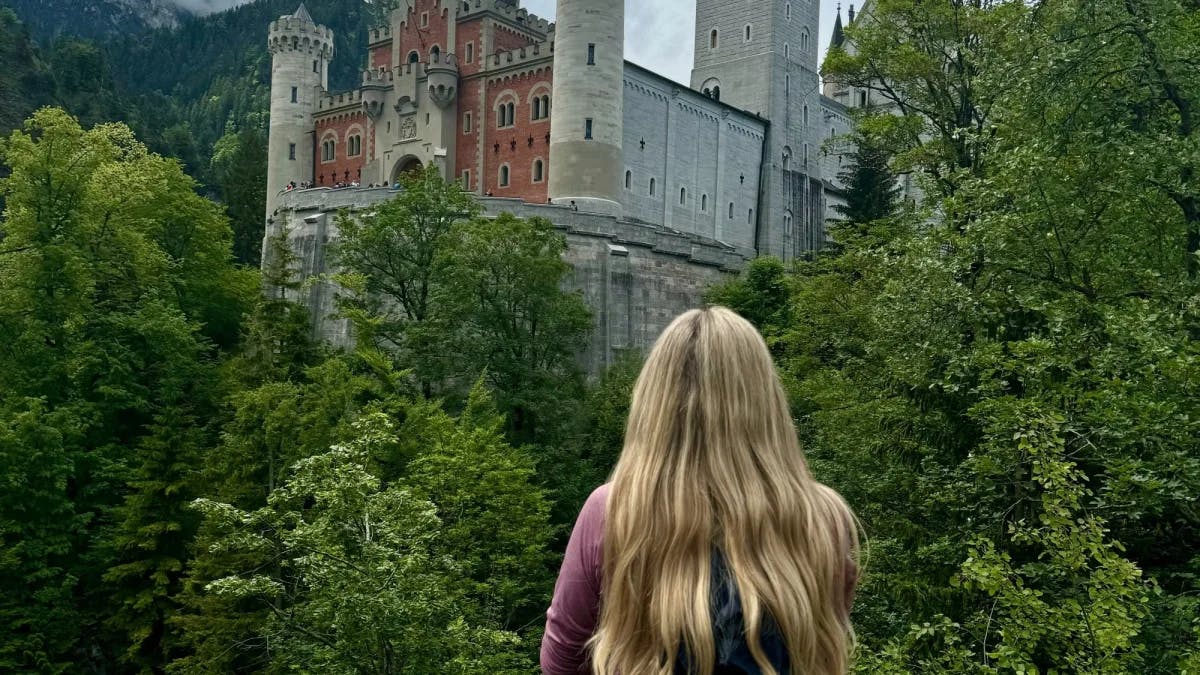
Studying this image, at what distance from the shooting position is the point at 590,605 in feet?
9.60

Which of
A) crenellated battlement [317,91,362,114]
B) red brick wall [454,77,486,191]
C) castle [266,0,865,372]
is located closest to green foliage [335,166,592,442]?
castle [266,0,865,372]

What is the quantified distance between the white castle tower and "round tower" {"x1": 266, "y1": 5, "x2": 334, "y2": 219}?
19392 mm

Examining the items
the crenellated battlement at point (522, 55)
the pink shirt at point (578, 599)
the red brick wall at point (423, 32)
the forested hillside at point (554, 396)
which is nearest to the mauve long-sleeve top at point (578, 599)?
the pink shirt at point (578, 599)

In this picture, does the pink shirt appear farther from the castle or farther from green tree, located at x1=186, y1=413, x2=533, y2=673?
the castle

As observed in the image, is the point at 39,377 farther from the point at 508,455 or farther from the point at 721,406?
the point at 721,406

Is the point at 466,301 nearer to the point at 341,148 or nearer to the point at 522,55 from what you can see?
the point at 522,55

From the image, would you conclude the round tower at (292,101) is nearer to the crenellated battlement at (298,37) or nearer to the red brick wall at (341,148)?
the crenellated battlement at (298,37)

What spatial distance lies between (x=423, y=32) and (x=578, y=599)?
1989 inches

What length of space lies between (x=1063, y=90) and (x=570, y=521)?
17389 millimetres

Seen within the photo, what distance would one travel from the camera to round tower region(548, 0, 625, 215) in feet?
140

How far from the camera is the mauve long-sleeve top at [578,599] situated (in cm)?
288

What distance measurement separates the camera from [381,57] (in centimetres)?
5303

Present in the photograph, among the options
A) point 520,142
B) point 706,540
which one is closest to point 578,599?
point 706,540

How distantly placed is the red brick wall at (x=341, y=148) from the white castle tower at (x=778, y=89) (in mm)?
17313
